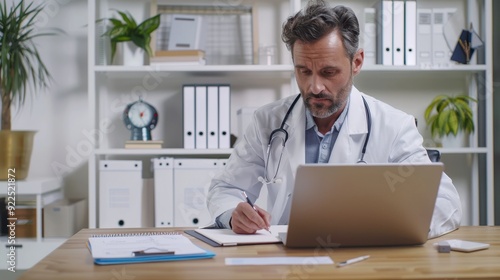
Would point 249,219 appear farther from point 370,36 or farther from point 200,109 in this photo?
point 370,36

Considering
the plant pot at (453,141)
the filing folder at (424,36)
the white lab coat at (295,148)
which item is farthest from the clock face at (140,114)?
the plant pot at (453,141)

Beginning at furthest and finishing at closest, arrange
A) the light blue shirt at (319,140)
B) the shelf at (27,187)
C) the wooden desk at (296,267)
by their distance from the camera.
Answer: the shelf at (27,187) < the light blue shirt at (319,140) < the wooden desk at (296,267)

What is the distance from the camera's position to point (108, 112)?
303cm

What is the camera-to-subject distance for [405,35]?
2.83 metres

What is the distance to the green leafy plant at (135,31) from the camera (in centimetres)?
280

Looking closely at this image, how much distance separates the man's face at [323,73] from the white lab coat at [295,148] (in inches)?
3.2

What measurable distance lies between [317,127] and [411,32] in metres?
1.19

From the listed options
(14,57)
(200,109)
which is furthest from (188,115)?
(14,57)

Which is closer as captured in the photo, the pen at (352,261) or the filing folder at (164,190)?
the pen at (352,261)

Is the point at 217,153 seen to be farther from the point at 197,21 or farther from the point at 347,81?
the point at 347,81

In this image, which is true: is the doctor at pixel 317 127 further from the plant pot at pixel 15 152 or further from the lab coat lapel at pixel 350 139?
the plant pot at pixel 15 152

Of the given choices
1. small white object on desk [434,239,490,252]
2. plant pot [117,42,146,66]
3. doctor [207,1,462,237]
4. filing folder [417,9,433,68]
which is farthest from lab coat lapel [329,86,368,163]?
plant pot [117,42,146,66]

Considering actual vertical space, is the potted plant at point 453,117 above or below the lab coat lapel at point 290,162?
above

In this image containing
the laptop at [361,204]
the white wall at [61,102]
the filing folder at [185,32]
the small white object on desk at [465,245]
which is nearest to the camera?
the laptop at [361,204]
